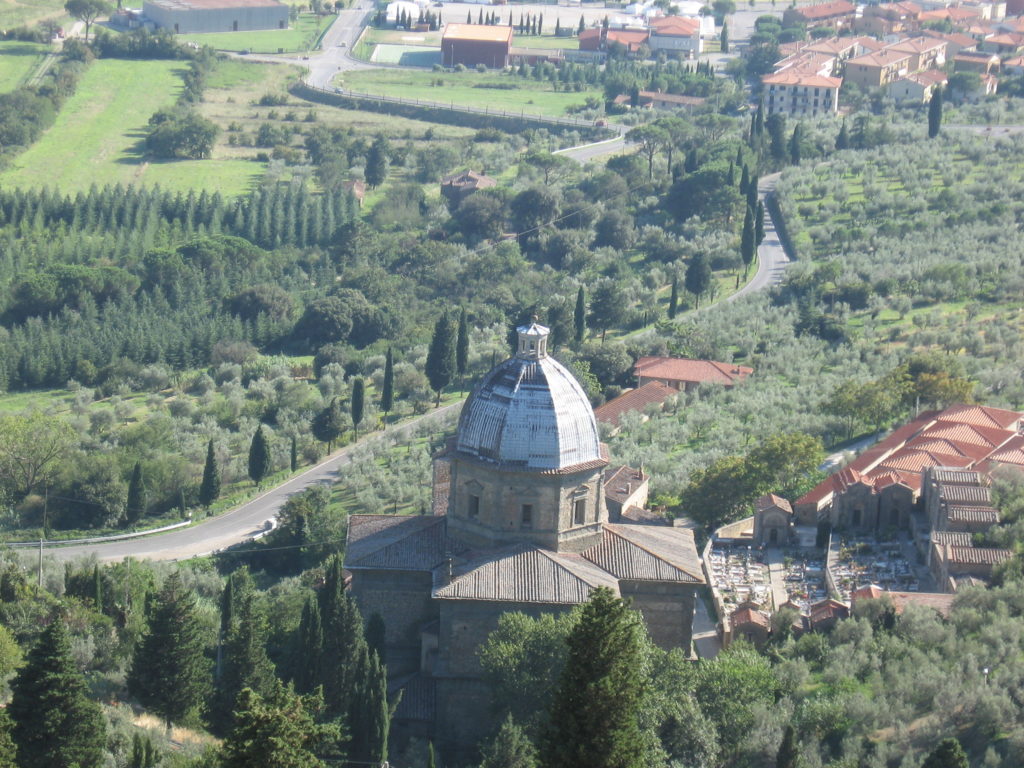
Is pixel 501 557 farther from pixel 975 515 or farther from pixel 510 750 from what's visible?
pixel 975 515

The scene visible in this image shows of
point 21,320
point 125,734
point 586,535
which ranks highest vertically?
point 586,535

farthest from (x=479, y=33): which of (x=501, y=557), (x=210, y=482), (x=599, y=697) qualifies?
(x=599, y=697)

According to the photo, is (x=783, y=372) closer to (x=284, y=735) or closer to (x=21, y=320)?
(x=21, y=320)

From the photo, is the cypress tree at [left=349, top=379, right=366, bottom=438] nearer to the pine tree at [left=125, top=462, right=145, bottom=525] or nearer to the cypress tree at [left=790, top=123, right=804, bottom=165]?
the pine tree at [left=125, top=462, right=145, bottom=525]

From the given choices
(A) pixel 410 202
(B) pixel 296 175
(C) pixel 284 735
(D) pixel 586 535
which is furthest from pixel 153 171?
(C) pixel 284 735

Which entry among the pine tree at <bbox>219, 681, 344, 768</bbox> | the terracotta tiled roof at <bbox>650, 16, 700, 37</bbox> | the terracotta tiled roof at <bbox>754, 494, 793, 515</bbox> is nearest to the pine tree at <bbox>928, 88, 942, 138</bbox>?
the terracotta tiled roof at <bbox>650, 16, 700, 37</bbox>

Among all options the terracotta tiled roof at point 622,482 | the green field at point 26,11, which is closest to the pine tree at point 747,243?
the terracotta tiled roof at point 622,482
